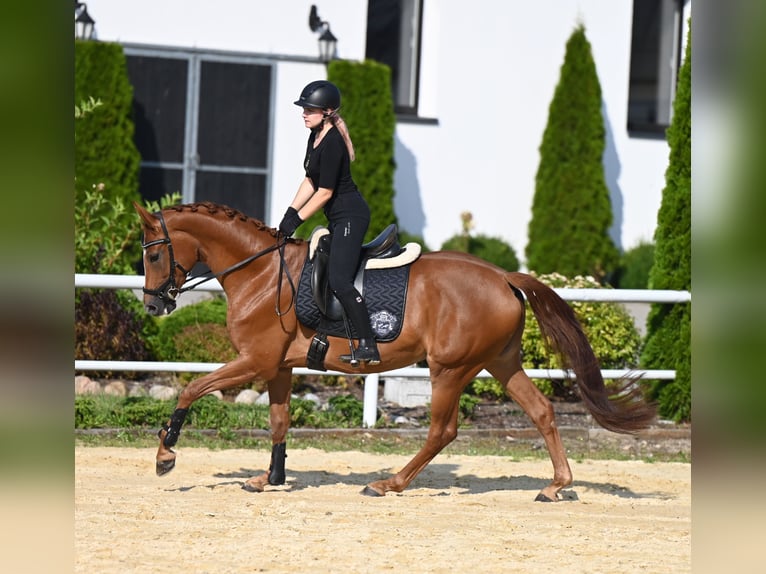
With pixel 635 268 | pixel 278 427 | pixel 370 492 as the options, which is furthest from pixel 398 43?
pixel 370 492

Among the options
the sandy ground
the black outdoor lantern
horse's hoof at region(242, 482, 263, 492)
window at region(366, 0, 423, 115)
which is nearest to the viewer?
the sandy ground

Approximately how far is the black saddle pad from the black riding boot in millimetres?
47


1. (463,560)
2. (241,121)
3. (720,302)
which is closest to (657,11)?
(241,121)

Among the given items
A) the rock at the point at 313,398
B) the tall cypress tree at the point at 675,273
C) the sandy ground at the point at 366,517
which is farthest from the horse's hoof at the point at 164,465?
the tall cypress tree at the point at 675,273

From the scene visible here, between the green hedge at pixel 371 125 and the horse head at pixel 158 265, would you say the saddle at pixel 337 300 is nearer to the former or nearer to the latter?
the horse head at pixel 158 265

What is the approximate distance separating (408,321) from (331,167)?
3.59ft

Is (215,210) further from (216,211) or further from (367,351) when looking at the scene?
(367,351)

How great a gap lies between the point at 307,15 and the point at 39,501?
1323 cm

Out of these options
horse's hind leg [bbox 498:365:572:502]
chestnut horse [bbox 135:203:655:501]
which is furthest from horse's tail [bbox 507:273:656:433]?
horse's hind leg [bbox 498:365:572:502]

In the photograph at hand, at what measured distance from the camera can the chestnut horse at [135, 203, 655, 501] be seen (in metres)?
6.62

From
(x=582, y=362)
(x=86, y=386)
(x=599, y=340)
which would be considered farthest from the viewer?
(x=599, y=340)

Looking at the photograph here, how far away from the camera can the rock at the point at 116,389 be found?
941 centimetres

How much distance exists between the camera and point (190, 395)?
6465mm

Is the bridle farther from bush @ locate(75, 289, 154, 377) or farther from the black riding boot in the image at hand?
bush @ locate(75, 289, 154, 377)
